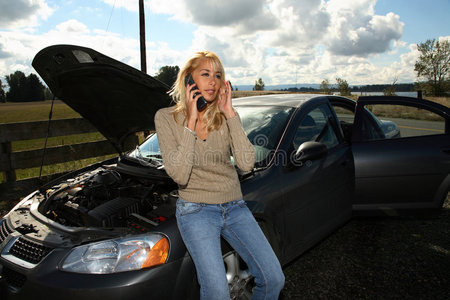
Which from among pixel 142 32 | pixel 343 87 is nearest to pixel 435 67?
pixel 343 87

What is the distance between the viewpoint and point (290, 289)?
8.55 feet

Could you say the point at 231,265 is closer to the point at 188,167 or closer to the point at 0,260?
the point at 188,167

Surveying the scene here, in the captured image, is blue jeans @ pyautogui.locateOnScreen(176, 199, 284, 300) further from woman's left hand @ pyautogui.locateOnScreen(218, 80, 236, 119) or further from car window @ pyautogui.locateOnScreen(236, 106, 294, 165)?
car window @ pyautogui.locateOnScreen(236, 106, 294, 165)

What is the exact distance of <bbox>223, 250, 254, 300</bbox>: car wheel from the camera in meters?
2.04

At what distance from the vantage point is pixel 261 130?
9.05ft

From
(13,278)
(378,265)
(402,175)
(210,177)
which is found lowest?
(378,265)

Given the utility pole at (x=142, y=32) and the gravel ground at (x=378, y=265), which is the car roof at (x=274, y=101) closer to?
the gravel ground at (x=378, y=265)

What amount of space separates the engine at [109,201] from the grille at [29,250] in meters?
0.44

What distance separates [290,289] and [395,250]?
1.37 m

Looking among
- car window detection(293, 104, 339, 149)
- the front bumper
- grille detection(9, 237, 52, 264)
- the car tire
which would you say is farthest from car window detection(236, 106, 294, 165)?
grille detection(9, 237, 52, 264)

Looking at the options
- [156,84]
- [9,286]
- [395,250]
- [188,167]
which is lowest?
[395,250]

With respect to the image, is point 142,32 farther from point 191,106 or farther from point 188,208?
point 188,208

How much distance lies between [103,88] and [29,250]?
1.38 m

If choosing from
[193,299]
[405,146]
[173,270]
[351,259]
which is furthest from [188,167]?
[405,146]
